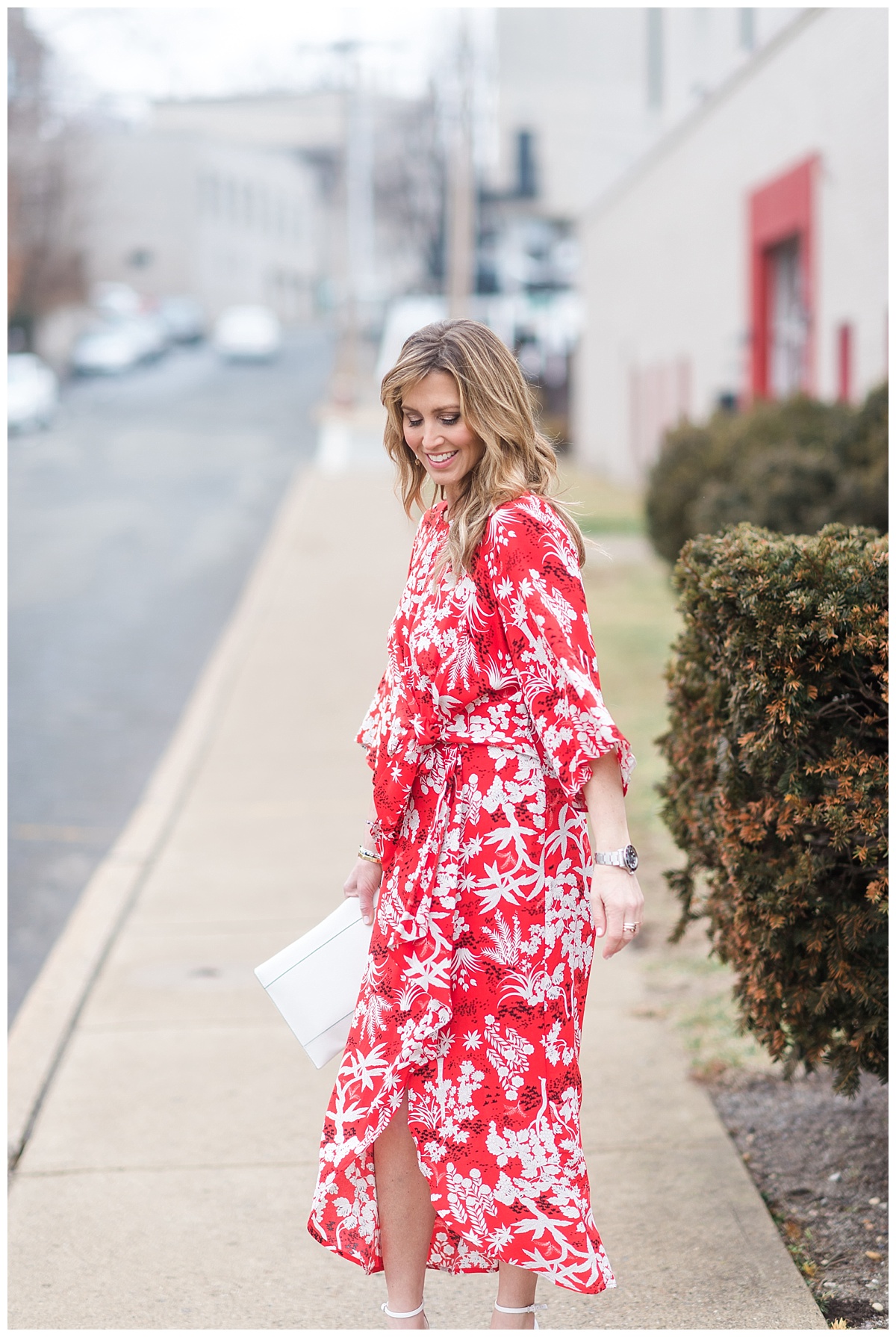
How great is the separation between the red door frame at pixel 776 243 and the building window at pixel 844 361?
0.28 m

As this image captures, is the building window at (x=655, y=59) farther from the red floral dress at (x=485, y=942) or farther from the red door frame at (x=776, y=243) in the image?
the red floral dress at (x=485, y=942)

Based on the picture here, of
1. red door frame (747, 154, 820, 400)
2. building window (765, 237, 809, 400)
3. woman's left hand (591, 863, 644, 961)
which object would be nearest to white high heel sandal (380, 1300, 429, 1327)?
woman's left hand (591, 863, 644, 961)

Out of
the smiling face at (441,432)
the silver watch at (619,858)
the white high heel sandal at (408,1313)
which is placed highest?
the smiling face at (441,432)

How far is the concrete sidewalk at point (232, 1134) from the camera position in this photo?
306 centimetres

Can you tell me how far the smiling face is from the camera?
8.31 feet

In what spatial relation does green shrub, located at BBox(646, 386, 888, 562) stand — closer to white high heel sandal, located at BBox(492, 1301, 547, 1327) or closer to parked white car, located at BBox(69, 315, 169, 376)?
white high heel sandal, located at BBox(492, 1301, 547, 1327)

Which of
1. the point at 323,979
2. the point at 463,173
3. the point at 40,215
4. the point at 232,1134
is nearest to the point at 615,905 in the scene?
the point at 323,979

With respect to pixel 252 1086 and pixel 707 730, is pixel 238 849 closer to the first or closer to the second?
pixel 252 1086

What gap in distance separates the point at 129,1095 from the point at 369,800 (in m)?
3.24

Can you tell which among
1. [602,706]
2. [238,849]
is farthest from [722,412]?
[602,706]

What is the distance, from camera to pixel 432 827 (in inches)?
100

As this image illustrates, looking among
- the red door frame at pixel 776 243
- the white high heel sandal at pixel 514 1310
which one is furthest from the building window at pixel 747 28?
the white high heel sandal at pixel 514 1310

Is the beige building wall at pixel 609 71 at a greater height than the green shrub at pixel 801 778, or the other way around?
the beige building wall at pixel 609 71

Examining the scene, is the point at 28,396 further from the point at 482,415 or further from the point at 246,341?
the point at 482,415
